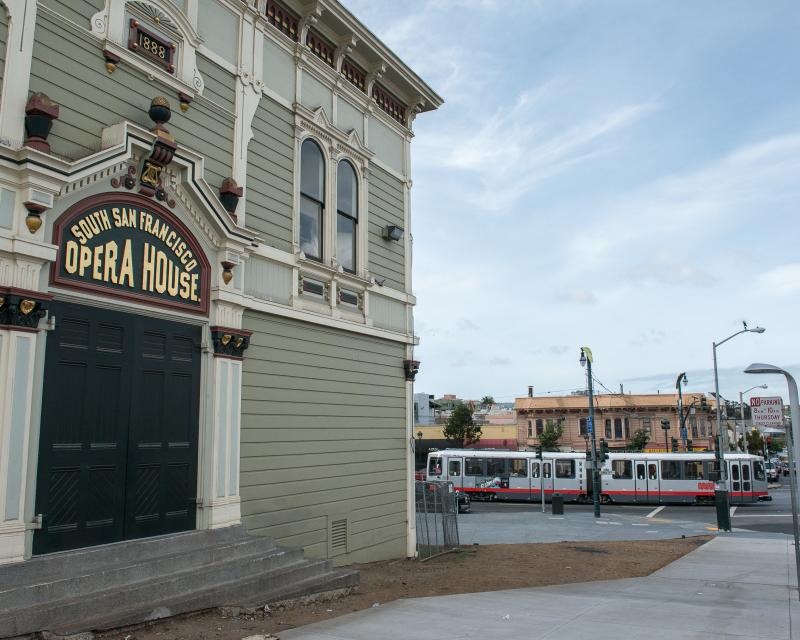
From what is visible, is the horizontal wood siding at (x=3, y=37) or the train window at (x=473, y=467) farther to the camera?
the train window at (x=473, y=467)

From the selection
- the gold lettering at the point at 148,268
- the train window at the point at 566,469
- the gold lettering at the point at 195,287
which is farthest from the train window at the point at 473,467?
the gold lettering at the point at 148,268

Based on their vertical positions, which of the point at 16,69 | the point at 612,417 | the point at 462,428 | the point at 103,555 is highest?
the point at 16,69

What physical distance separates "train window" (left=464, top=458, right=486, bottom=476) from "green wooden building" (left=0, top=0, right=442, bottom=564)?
2289cm

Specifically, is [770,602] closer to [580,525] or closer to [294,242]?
[294,242]

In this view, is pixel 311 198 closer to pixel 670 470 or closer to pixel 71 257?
pixel 71 257

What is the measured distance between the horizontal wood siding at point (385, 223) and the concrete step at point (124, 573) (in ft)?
21.4

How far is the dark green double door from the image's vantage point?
293 inches

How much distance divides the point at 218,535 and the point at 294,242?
494 cm

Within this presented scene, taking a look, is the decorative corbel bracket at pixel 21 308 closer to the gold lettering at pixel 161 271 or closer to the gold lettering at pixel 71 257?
the gold lettering at pixel 71 257

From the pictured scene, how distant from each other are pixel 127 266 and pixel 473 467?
1208 inches

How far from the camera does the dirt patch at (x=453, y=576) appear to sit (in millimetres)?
7258

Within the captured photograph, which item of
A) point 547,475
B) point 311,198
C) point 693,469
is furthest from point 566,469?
point 311,198

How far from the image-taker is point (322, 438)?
12.0 m

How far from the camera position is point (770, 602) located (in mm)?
9836
